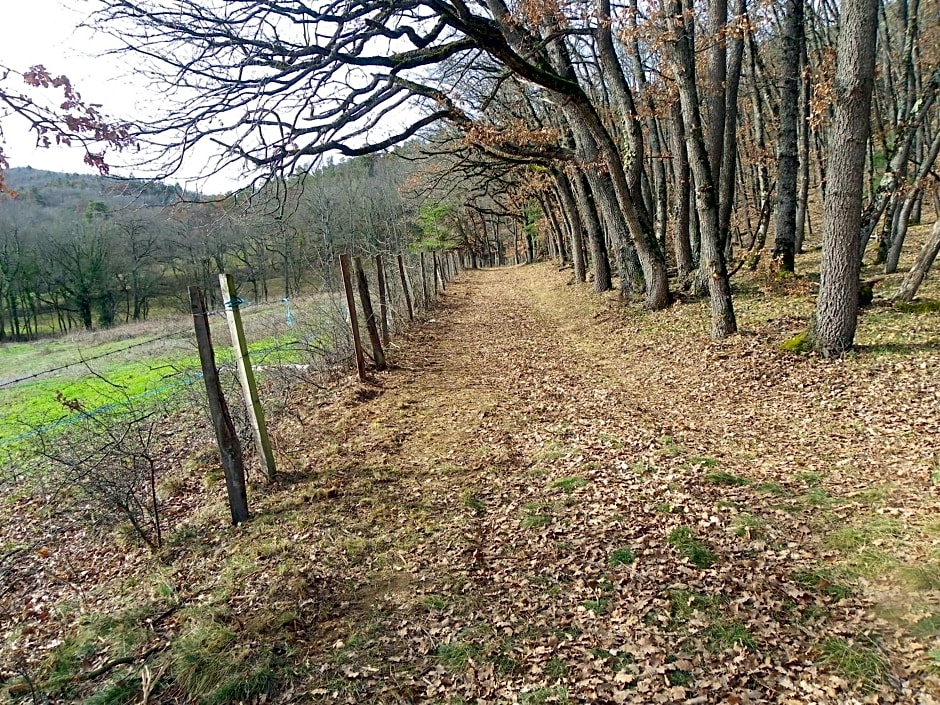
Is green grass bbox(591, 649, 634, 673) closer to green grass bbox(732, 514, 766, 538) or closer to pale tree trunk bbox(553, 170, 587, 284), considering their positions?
green grass bbox(732, 514, 766, 538)

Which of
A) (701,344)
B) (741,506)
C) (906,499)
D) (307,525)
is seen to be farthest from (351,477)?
(701,344)

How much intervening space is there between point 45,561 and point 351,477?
9.93 ft

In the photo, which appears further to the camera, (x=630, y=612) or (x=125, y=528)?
(x=125, y=528)

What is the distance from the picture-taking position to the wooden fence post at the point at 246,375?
5605 mm

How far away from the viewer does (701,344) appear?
9.34 meters

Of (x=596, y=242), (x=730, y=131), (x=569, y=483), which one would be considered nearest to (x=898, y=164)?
(x=730, y=131)

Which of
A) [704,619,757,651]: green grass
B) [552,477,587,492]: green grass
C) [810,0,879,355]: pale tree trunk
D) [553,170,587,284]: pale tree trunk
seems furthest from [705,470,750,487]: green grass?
[553,170,587,284]: pale tree trunk

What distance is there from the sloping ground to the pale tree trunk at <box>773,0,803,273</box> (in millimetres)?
6001

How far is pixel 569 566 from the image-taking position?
4.17 meters

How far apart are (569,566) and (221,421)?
3.37 m

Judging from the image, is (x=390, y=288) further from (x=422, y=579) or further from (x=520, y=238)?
(x=520, y=238)

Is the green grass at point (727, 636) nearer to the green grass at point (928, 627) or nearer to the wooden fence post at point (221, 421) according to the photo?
the green grass at point (928, 627)

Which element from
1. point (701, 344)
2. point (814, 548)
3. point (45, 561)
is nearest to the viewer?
point (814, 548)

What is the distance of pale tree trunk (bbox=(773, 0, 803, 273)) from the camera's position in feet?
38.2
